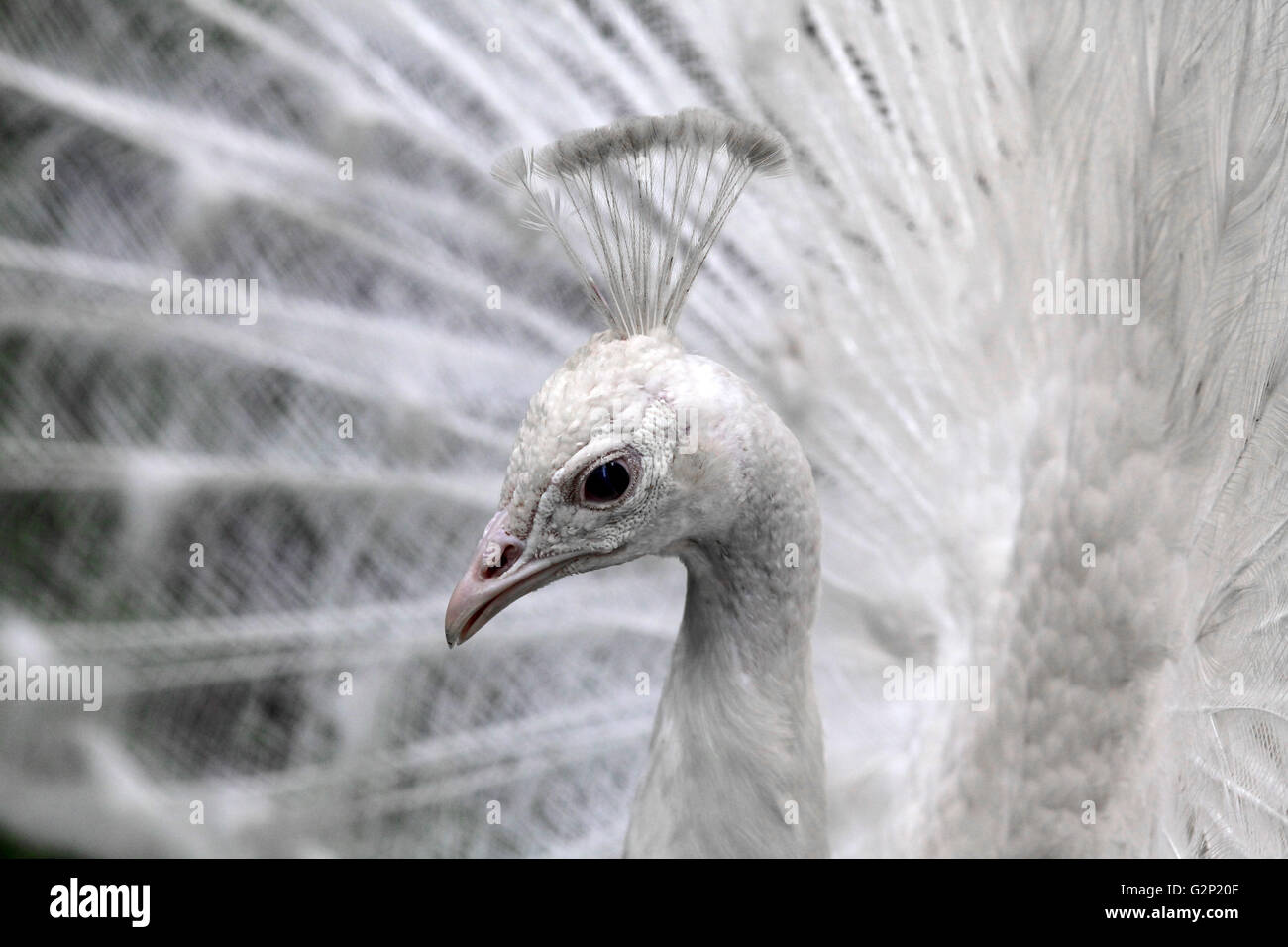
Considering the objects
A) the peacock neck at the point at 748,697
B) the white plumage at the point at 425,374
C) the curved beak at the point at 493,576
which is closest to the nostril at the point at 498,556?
the curved beak at the point at 493,576

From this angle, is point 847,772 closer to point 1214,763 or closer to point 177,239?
point 1214,763

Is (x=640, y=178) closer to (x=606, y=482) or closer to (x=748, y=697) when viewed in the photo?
(x=606, y=482)

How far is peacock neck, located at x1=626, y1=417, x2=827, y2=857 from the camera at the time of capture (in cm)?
91

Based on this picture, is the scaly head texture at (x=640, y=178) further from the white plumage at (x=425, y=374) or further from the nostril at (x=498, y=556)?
the white plumage at (x=425, y=374)

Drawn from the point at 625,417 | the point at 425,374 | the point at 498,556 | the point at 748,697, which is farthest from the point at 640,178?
the point at 425,374

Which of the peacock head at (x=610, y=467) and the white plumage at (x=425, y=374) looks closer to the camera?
the peacock head at (x=610, y=467)

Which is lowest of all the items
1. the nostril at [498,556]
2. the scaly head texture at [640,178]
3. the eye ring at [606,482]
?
the nostril at [498,556]

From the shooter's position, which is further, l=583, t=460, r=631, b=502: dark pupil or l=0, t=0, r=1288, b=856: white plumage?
l=0, t=0, r=1288, b=856: white plumage

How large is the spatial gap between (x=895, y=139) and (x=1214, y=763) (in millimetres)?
869

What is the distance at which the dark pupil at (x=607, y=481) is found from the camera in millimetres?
844

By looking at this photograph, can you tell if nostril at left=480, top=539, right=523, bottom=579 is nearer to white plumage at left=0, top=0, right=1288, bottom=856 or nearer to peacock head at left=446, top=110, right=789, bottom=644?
peacock head at left=446, top=110, right=789, bottom=644

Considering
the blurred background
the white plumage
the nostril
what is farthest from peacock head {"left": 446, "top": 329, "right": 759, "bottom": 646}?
the blurred background

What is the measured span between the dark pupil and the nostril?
0.24ft
